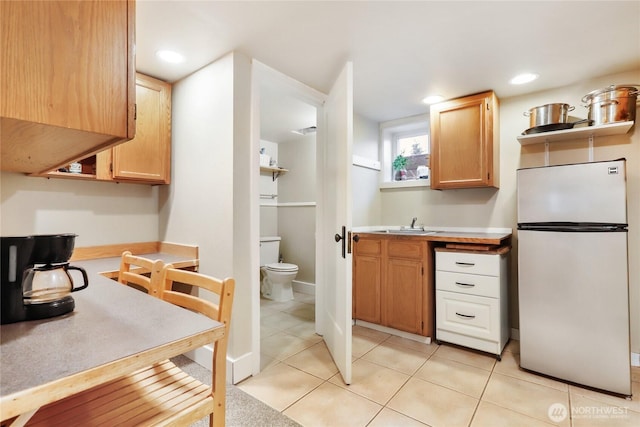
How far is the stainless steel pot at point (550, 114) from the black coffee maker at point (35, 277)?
116 inches

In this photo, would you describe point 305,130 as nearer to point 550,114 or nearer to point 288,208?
point 288,208

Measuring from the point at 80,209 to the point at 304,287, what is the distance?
275 centimetres

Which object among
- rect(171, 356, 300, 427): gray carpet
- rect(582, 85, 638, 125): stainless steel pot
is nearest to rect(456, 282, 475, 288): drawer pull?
rect(582, 85, 638, 125): stainless steel pot

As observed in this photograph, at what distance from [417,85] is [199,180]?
193 centimetres

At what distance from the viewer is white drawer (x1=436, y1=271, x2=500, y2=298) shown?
224 cm

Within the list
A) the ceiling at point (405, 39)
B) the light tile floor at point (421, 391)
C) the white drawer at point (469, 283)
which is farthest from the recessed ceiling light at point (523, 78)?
the light tile floor at point (421, 391)

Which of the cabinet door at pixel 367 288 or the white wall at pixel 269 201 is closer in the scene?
the cabinet door at pixel 367 288

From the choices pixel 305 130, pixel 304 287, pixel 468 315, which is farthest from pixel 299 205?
pixel 468 315

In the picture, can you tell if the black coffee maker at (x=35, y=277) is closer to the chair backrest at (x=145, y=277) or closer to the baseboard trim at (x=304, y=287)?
the chair backrest at (x=145, y=277)

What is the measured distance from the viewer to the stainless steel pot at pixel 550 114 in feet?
7.40

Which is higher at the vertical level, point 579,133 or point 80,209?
point 579,133

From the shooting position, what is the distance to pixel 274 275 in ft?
12.1

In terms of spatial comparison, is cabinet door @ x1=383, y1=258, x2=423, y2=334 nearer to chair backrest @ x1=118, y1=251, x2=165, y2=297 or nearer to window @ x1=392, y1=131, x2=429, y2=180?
window @ x1=392, y1=131, x2=429, y2=180

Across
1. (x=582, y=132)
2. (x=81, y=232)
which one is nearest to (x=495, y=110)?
(x=582, y=132)
